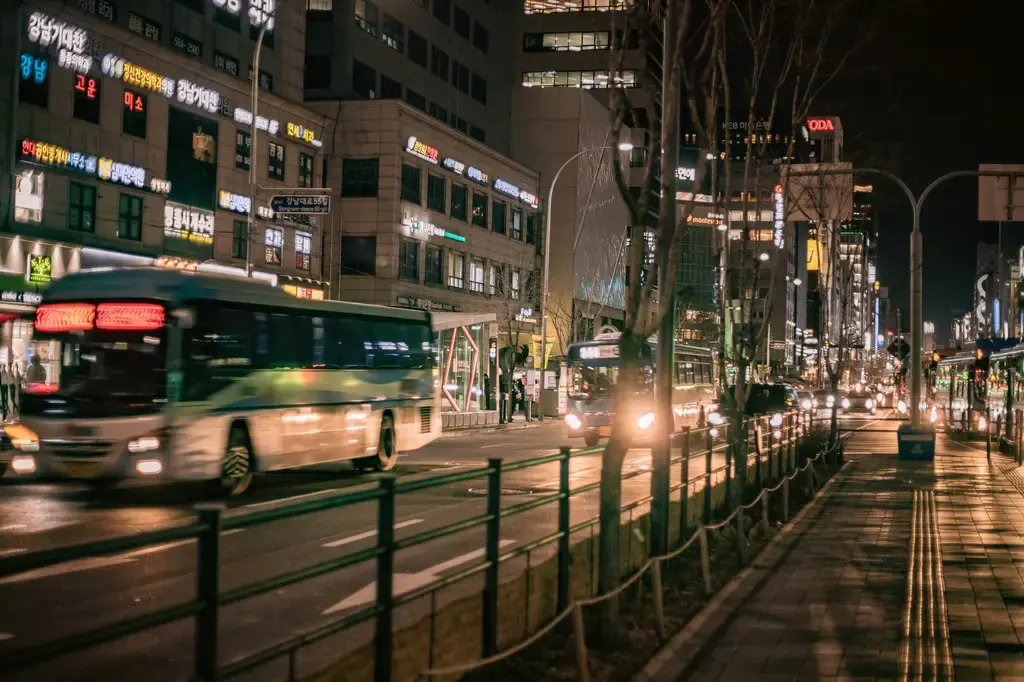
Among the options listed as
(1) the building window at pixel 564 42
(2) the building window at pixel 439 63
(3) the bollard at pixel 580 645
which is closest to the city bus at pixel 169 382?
(3) the bollard at pixel 580 645

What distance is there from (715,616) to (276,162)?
4073 centimetres

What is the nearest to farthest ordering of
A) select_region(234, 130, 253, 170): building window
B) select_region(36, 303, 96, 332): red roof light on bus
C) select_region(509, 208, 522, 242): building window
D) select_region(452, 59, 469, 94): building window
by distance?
select_region(36, 303, 96, 332): red roof light on bus → select_region(234, 130, 253, 170): building window → select_region(509, 208, 522, 242): building window → select_region(452, 59, 469, 94): building window

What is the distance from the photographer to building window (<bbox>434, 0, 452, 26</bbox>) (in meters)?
69.1

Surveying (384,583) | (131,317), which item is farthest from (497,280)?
(384,583)

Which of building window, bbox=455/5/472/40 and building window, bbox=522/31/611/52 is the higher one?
building window, bbox=522/31/611/52

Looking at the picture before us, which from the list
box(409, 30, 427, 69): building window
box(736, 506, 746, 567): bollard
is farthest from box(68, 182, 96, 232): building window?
box(409, 30, 427, 69): building window

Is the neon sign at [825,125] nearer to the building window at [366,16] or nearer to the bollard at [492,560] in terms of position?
the building window at [366,16]

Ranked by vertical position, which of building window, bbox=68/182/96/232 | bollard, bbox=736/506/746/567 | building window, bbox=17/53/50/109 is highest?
building window, bbox=17/53/50/109

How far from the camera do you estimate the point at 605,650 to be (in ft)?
29.9

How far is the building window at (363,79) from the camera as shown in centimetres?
5972

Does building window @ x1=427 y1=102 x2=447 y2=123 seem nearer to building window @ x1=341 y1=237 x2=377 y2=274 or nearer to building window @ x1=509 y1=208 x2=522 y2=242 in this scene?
building window @ x1=509 y1=208 x2=522 y2=242

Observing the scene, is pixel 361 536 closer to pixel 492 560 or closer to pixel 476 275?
pixel 492 560

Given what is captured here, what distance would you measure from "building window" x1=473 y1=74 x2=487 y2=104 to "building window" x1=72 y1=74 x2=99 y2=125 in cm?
4130

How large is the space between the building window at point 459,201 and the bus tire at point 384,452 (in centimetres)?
3771
